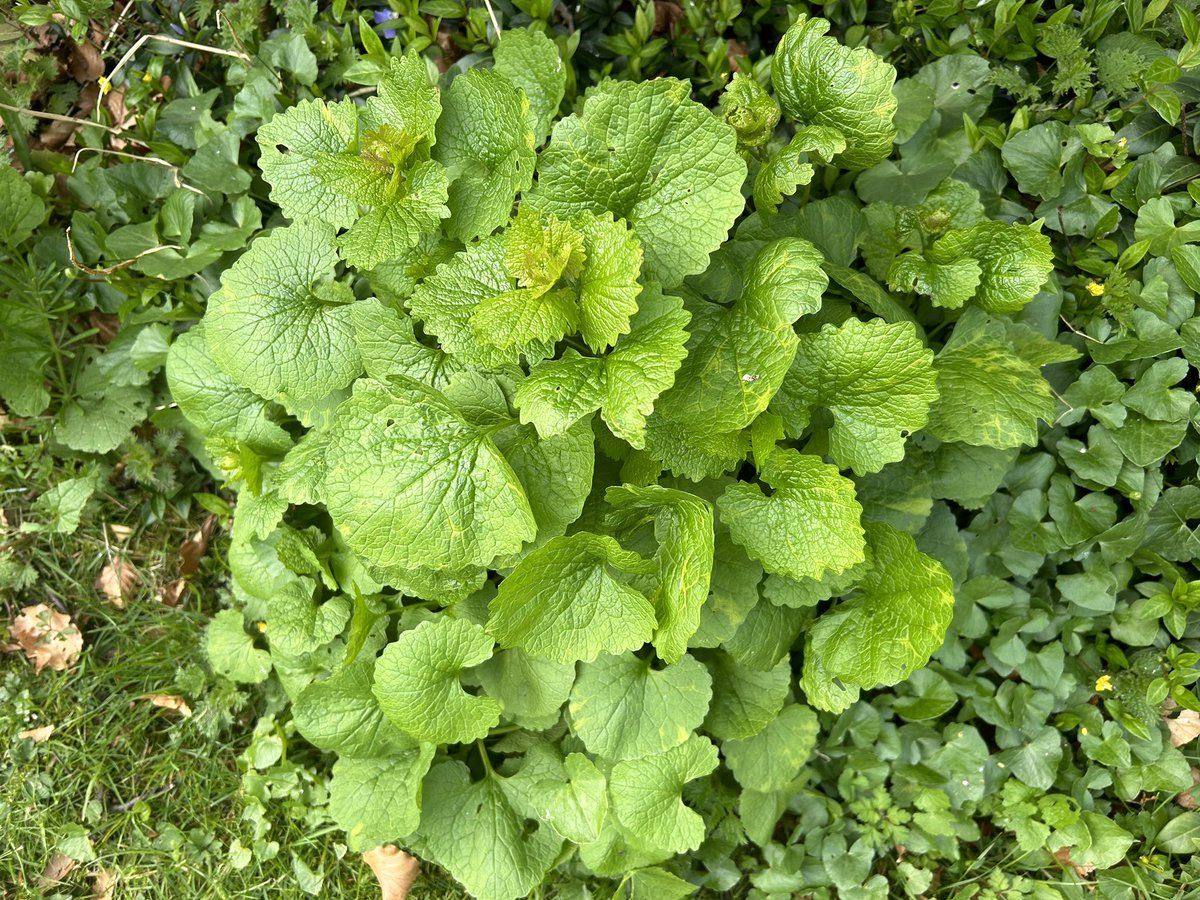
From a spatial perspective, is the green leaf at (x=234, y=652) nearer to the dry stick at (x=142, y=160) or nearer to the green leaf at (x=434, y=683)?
the green leaf at (x=434, y=683)

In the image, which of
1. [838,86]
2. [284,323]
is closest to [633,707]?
[284,323]

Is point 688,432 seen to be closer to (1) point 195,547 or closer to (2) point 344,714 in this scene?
(2) point 344,714

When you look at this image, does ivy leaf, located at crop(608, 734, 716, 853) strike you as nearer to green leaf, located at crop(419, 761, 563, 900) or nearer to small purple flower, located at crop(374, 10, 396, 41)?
green leaf, located at crop(419, 761, 563, 900)

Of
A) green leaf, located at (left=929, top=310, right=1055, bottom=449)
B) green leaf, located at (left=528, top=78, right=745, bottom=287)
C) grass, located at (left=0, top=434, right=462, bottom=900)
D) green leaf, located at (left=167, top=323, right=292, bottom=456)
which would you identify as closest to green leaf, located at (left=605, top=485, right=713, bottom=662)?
green leaf, located at (left=528, top=78, right=745, bottom=287)

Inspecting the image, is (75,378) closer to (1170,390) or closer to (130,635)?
(130,635)

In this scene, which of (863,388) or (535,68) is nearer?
(863,388)

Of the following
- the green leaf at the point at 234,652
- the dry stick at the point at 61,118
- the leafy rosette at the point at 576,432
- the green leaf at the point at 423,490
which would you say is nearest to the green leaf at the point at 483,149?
the leafy rosette at the point at 576,432
